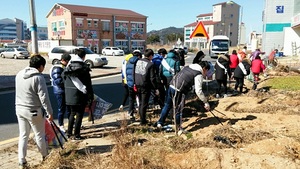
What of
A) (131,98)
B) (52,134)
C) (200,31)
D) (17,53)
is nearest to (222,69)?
(200,31)

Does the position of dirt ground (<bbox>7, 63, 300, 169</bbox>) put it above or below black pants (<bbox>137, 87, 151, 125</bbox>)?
below

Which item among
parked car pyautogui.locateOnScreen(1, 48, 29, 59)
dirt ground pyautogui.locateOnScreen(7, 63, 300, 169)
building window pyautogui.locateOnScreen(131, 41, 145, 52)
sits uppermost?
building window pyautogui.locateOnScreen(131, 41, 145, 52)

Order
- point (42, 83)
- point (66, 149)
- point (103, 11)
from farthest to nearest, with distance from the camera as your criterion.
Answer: point (103, 11)
point (66, 149)
point (42, 83)

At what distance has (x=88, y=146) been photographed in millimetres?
4738

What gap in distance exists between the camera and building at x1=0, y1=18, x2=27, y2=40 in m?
132

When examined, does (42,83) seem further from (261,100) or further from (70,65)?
(261,100)

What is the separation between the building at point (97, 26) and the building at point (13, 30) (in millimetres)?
89411

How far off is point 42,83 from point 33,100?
0.91ft

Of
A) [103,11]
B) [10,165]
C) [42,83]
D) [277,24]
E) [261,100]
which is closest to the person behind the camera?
[42,83]

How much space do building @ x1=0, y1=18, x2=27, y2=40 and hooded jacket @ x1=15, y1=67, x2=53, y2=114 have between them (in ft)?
466

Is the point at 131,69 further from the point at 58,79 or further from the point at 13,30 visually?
the point at 13,30

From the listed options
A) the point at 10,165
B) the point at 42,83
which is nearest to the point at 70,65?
the point at 42,83

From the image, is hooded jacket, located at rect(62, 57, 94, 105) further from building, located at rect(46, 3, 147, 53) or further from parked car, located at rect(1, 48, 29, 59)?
building, located at rect(46, 3, 147, 53)

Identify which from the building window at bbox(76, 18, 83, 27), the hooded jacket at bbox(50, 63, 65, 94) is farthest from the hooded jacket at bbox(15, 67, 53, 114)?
the building window at bbox(76, 18, 83, 27)
